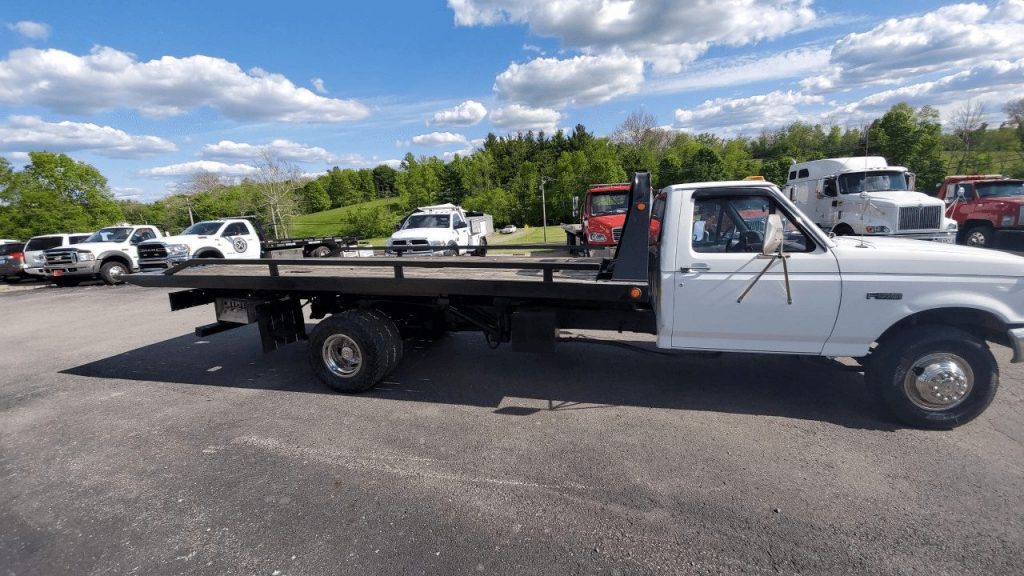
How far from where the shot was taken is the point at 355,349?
4.83m

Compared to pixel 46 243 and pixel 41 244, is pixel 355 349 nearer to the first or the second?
→ pixel 46 243

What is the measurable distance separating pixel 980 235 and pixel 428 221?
16187mm

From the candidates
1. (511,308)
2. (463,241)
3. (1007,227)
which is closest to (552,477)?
(511,308)

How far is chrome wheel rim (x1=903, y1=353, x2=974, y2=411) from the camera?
11.9 ft

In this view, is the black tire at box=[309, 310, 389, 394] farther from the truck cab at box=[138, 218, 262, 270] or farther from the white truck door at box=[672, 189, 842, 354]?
the truck cab at box=[138, 218, 262, 270]

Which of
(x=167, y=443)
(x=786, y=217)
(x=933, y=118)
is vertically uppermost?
(x=933, y=118)

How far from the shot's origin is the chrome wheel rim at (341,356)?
4828 mm

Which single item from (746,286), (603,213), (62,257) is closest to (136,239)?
(62,257)

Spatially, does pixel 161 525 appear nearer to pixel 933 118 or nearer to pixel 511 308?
pixel 511 308

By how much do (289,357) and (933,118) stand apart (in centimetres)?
4789

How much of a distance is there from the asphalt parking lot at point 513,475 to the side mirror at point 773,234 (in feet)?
4.92

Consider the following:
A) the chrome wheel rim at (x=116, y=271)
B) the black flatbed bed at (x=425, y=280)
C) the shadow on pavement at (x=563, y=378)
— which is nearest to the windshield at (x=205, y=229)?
the chrome wheel rim at (x=116, y=271)

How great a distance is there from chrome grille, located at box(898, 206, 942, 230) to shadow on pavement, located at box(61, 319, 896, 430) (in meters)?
8.63

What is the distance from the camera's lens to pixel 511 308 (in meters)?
4.70
